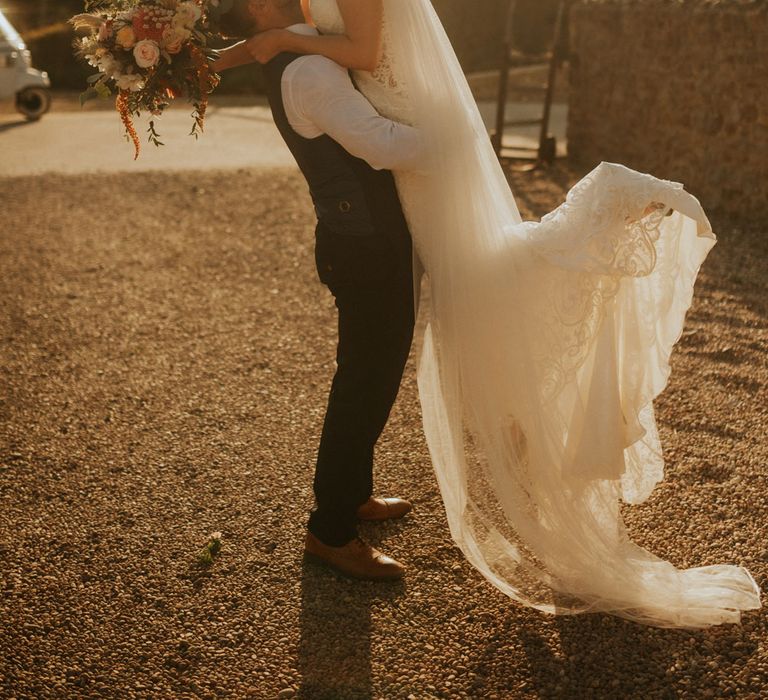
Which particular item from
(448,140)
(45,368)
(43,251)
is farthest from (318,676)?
(43,251)

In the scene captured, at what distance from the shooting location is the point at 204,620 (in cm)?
339

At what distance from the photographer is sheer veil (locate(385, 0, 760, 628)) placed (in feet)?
10.4

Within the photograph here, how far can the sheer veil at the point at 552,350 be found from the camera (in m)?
3.16

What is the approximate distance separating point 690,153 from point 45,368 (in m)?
6.03

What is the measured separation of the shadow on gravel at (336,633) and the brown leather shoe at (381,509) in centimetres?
34

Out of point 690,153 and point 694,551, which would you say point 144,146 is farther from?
point 694,551

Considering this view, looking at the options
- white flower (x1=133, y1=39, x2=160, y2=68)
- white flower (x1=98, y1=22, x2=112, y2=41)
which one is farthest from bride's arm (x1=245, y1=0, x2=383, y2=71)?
white flower (x1=98, y1=22, x2=112, y2=41)

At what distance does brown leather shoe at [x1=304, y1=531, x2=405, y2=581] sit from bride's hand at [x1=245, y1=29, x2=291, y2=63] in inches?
65.4

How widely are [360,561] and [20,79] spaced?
524 inches

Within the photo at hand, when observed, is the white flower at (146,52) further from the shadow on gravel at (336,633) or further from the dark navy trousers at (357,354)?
the shadow on gravel at (336,633)

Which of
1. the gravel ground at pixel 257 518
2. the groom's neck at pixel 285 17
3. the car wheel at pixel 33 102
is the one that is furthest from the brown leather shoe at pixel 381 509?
the car wheel at pixel 33 102

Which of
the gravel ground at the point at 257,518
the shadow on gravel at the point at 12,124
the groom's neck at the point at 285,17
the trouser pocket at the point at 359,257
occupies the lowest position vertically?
the shadow on gravel at the point at 12,124

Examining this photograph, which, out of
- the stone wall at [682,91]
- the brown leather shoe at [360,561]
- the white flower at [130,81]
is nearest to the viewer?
the white flower at [130,81]

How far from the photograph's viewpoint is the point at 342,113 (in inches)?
115
